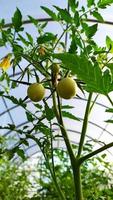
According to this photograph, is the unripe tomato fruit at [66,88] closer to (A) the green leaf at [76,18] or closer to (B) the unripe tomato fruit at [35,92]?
(B) the unripe tomato fruit at [35,92]

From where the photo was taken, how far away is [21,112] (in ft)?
31.1

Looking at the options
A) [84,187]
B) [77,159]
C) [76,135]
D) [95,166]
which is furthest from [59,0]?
[76,135]

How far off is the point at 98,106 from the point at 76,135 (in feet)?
9.01

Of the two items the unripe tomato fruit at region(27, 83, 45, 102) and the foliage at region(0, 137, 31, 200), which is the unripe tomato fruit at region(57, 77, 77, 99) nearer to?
the unripe tomato fruit at region(27, 83, 45, 102)

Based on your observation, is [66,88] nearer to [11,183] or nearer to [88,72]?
[88,72]

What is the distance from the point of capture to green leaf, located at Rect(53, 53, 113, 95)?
2.96 ft

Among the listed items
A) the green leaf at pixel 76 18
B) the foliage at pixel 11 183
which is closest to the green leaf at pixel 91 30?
the green leaf at pixel 76 18

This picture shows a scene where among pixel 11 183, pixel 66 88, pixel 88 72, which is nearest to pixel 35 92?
pixel 66 88

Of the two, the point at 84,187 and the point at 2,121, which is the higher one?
the point at 2,121

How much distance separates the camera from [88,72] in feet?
3.14

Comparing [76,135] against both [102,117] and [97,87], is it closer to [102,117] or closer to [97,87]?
[102,117]

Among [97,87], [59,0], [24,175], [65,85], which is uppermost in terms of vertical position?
[59,0]

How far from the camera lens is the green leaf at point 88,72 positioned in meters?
0.90

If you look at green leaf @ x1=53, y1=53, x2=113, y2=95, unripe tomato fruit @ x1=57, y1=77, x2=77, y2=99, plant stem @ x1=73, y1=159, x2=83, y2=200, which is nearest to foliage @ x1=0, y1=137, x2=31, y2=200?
plant stem @ x1=73, y1=159, x2=83, y2=200
